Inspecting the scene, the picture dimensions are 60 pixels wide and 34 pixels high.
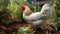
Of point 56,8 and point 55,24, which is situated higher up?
point 56,8

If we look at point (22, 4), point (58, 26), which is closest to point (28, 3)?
point (22, 4)

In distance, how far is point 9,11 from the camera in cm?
106

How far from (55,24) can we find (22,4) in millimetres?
283

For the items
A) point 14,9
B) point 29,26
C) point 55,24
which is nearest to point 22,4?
point 14,9

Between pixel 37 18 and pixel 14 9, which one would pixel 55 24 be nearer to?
pixel 37 18

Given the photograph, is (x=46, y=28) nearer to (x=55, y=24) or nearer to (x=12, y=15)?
(x=55, y=24)

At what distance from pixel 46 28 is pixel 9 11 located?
293 millimetres

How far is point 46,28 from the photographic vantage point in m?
1.02

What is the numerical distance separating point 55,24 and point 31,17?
185 millimetres

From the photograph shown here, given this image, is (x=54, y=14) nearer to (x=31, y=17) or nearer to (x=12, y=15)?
(x=31, y=17)

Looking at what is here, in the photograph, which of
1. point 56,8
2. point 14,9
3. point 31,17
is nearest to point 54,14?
point 56,8

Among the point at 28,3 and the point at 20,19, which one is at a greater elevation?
the point at 28,3

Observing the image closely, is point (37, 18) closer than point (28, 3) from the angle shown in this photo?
Yes

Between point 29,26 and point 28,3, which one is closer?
point 29,26
